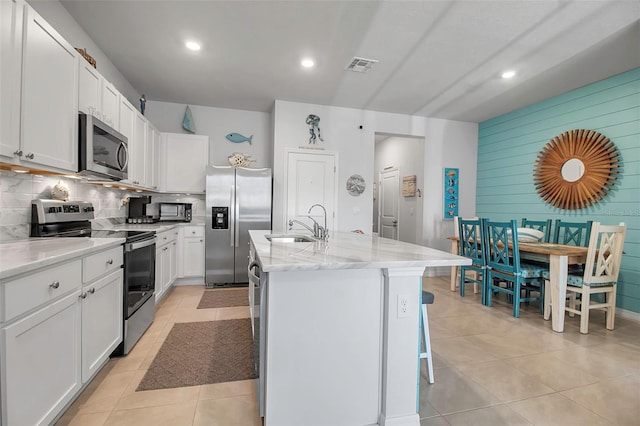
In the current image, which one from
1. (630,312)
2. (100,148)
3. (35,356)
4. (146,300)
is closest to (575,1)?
(630,312)

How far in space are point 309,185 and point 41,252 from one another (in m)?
3.63

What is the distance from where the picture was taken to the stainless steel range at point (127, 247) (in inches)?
85.9

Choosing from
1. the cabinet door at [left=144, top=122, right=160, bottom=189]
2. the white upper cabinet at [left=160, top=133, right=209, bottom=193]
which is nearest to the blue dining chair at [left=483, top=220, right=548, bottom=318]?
the white upper cabinet at [left=160, top=133, right=209, bottom=193]

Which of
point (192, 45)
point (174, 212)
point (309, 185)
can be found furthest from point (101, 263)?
point (309, 185)

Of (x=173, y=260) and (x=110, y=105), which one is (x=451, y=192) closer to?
(x=173, y=260)

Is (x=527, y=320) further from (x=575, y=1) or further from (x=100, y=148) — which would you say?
(x=100, y=148)

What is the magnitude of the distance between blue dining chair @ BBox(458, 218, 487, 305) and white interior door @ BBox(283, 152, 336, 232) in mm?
1987

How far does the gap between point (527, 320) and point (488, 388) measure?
5.64 ft

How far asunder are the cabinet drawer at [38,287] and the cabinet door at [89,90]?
4.63 ft

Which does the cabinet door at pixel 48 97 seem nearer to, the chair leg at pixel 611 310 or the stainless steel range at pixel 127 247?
the stainless steel range at pixel 127 247

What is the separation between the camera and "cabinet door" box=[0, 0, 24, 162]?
1528 millimetres

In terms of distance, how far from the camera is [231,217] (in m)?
4.34

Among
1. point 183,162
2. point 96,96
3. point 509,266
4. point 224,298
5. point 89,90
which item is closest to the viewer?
point 89,90

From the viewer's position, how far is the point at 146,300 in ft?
8.98
